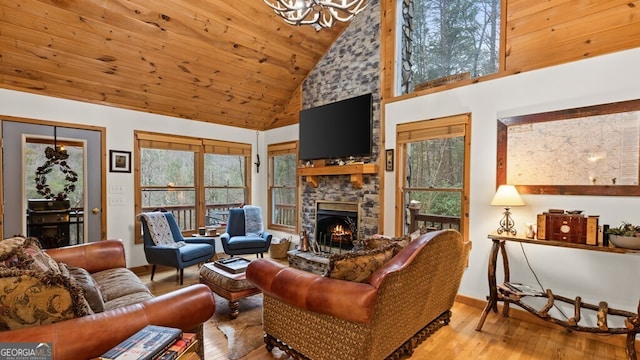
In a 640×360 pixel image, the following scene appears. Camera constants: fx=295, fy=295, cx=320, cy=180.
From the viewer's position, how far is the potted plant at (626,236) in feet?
7.39

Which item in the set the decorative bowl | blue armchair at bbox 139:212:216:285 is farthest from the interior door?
the decorative bowl

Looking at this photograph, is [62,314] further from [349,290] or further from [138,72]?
[138,72]

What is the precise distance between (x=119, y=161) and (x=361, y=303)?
14.7 feet

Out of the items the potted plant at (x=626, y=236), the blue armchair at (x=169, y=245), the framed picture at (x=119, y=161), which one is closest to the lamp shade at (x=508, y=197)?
the potted plant at (x=626, y=236)

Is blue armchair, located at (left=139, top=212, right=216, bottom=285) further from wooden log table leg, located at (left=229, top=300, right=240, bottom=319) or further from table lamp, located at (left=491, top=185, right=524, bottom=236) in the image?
table lamp, located at (left=491, top=185, right=524, bottom=236)

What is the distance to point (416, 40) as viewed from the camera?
14.3ft

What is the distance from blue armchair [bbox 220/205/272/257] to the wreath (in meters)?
2.20

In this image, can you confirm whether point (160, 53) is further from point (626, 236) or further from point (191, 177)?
point (626, 236)

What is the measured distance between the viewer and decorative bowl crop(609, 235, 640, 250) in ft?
7.37

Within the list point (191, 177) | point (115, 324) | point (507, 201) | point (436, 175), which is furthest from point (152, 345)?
point (191, 177)

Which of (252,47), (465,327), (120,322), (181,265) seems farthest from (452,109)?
(181,265)

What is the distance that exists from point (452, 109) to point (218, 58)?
3417 mm

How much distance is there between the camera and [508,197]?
9.70ft

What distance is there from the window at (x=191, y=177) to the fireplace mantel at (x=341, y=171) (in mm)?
1606
